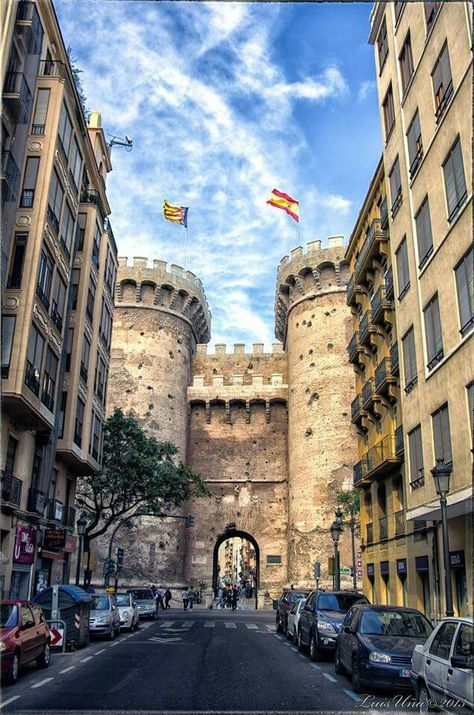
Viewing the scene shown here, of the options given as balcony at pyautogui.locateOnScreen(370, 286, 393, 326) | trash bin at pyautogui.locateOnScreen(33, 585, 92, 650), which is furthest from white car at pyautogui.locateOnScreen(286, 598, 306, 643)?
balcony at pyautogui.locateOnScreen(370, 286, 393, 326)

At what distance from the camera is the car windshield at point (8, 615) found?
11747mm

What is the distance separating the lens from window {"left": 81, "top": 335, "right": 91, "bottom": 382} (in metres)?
28.4

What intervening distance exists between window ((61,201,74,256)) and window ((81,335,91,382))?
4491mm

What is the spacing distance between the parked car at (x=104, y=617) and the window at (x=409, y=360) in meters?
11.3

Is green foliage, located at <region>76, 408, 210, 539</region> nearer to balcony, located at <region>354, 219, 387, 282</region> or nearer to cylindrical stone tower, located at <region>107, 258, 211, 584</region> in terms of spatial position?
cylindrical stone tower, located at <region>107, 258, 211, 584</region>

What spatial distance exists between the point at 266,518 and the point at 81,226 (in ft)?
90.5

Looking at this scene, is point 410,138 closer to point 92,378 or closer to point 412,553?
point 412,553

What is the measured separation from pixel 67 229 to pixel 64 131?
3.48 metres

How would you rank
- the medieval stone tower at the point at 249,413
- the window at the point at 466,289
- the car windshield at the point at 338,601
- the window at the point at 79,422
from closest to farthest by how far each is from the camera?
1. the window at the point at 466,289
2. the car windshield at the point at 338,601
3. the window at the point at 79,422
4. the medieval stone tower at the point at 249,413

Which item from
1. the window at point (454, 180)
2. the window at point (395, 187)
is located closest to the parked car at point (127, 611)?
the window at point (395, 187)

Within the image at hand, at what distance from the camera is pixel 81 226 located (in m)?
28.8

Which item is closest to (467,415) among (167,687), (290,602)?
(167,687)

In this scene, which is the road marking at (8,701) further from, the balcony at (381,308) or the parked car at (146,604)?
the parked car at (146,604)

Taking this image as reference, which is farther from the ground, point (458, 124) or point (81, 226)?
point (81, 226)
